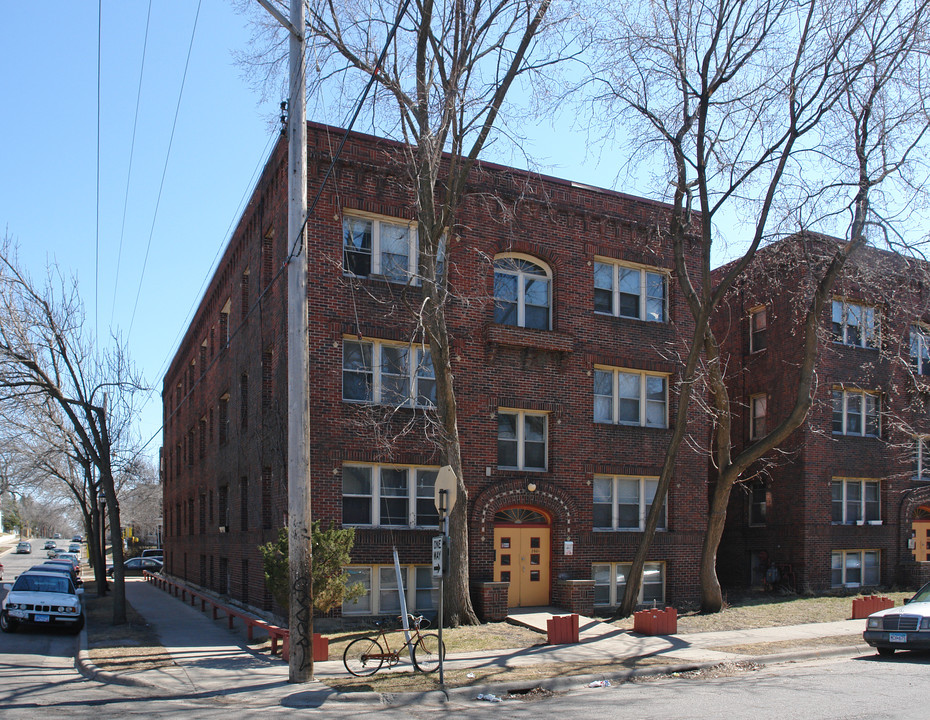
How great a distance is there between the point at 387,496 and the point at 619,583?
23.4 feet

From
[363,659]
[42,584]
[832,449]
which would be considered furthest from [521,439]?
[42,584]

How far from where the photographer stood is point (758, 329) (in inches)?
1107

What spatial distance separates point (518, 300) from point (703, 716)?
12.9m

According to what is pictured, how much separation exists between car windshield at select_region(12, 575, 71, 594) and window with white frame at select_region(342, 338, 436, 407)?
9571 mm

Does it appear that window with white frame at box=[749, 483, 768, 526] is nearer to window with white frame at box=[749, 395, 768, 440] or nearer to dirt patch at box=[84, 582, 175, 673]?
window with white frame at box=[749, 395, 768, 440]

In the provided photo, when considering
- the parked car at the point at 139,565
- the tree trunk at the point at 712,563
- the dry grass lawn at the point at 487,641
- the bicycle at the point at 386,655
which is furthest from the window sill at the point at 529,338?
the parked car at the point at 139,565

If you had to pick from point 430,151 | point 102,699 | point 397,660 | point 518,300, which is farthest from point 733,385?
point 102,699

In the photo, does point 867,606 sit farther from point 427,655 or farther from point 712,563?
point 427,655

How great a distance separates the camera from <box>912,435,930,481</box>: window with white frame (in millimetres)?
27734

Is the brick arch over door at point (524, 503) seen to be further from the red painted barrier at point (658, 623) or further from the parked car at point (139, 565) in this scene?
the parked car at point (139, 565)

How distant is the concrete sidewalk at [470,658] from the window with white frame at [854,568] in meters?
7.70

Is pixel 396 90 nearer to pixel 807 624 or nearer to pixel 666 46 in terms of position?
pixel 666 46

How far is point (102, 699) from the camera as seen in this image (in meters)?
11.5

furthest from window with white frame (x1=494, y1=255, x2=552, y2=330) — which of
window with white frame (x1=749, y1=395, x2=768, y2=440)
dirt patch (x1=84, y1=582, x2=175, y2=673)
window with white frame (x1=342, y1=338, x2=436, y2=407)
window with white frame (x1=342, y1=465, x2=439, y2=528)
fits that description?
dirt patch (x1=84, y1=582, x2=175, y2=673)
